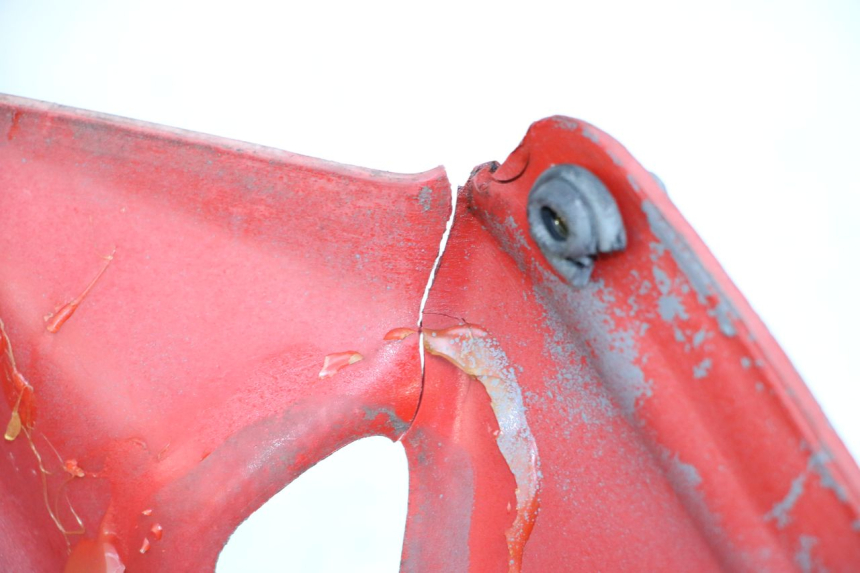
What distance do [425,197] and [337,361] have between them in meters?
0.23

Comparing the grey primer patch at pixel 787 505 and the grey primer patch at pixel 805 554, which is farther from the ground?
the grey primer patch at pixel 787 505

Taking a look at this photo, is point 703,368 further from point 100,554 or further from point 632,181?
point 100,554

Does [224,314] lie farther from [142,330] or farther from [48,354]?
[48,354]

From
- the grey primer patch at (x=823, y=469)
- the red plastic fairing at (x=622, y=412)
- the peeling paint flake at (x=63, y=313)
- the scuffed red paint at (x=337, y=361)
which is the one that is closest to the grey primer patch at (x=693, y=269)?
the red plastic fairing at (x=622, y=412)

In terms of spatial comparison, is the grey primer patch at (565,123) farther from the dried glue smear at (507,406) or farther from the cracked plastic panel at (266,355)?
the dried glue smear at (507,406)

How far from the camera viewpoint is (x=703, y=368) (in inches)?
19.6

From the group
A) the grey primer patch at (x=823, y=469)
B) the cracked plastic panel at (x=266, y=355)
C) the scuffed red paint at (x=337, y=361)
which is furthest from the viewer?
the scuffed red paint at (x=337, y=361)

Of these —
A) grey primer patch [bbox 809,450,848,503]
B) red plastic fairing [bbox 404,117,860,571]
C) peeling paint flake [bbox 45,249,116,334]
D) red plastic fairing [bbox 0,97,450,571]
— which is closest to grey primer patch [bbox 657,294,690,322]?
red plastic fairing [bbox 404,117,860,571]

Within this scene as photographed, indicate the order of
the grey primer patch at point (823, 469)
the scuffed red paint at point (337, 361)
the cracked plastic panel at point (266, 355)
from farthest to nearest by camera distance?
the scuffed red paint at point (337, 361)
the cracked plastic panel at point (266, 355)
the grey primer patch at point (823, 469)

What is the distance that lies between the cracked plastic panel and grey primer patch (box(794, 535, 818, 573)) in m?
0.13

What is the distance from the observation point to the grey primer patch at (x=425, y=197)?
707mm

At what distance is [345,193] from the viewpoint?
2.35ft

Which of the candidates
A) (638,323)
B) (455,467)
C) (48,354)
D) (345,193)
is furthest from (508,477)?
(48,354)

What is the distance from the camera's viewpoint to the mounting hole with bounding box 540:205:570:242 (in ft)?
1.77
